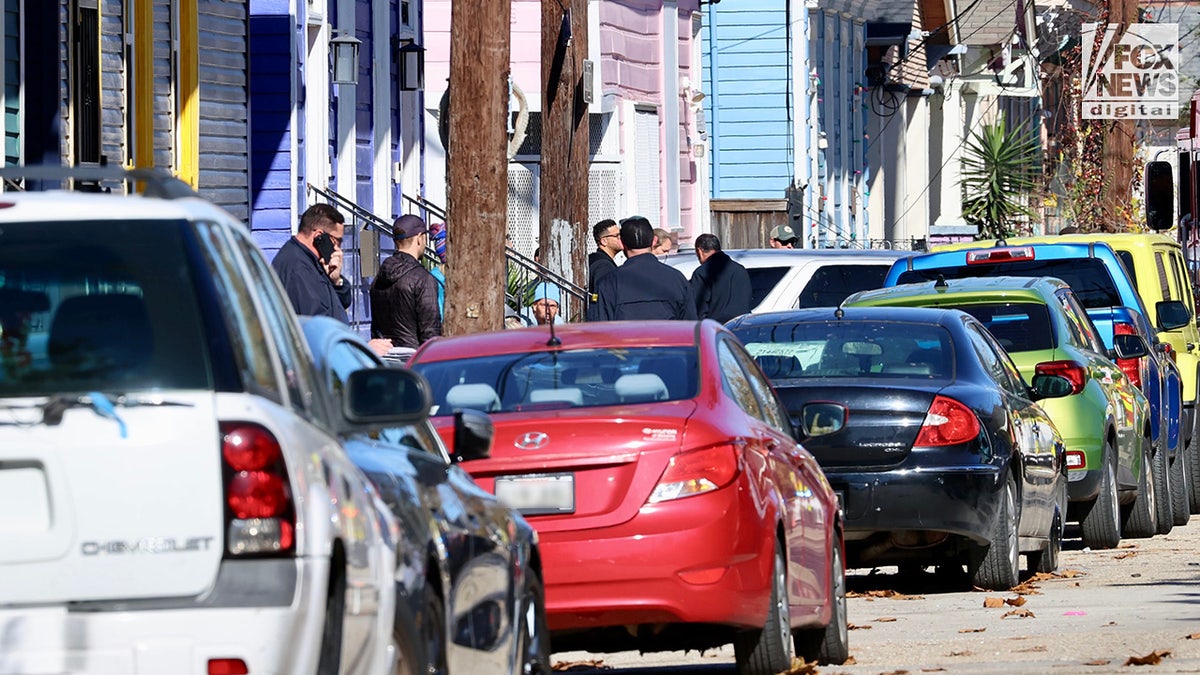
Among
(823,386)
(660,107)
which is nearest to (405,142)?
(660,107)

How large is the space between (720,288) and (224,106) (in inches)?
215

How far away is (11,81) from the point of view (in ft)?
48.1

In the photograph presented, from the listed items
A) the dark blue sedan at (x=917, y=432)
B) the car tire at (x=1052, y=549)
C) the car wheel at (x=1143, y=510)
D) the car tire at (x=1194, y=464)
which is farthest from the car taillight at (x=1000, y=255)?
the dark blue sedan at (x=917, y=432)

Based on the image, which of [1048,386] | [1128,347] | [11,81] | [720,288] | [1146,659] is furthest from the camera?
[720,288]

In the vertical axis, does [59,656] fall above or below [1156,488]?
above

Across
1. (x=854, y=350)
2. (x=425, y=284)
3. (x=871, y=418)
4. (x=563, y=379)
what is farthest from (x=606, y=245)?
(x=563, y=379)

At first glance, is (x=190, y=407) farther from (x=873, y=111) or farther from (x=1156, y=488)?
(x=873, y=111)

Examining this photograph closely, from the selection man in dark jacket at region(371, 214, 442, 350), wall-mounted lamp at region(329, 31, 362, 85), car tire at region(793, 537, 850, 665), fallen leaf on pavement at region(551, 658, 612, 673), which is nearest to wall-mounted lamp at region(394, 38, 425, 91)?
wall-mounted lamp at region(329, 31, 362, 85)

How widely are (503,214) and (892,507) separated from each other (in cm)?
331

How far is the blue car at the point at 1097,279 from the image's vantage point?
15.9 m

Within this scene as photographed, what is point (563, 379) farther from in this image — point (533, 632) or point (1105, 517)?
point (1105, 517)

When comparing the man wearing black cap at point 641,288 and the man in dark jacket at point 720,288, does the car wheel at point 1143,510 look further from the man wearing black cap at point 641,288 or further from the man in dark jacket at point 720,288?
the man wearing black cap at point 641,288

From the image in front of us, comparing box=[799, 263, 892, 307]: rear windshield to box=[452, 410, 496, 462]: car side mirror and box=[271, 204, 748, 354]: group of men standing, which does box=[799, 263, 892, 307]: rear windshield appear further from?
box=[452, 410, 496, 462]: car side mirror

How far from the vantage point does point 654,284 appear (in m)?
15.3
